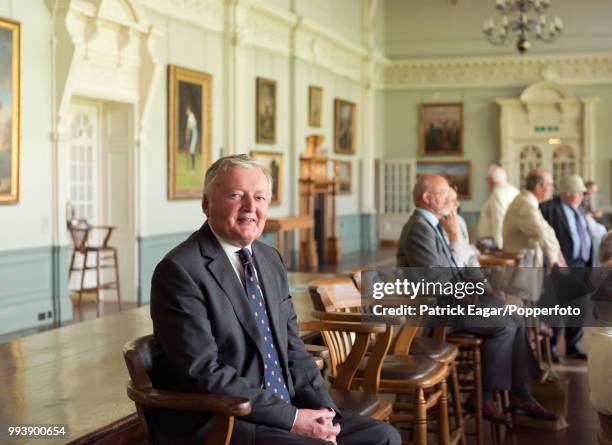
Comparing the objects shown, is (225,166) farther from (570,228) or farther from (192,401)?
(570,228)

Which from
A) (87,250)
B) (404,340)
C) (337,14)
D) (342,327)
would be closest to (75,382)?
(342,327)

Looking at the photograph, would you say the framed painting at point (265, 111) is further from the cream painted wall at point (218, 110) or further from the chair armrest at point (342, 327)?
the chair armrest at point (342, 327)

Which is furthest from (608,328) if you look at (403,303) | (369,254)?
(369,254)

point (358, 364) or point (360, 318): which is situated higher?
point (360, 318)

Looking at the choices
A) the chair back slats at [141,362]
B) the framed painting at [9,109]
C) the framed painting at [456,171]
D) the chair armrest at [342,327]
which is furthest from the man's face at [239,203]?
the framed painting at [456,171]

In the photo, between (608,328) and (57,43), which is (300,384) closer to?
(608,328)

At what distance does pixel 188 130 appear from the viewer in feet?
46.1

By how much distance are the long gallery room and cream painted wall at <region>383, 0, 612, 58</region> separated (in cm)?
6

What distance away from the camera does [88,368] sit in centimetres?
426

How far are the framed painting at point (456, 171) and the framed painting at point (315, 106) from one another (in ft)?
18.1

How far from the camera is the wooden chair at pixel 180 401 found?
3.10 meters

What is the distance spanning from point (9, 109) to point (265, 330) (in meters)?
7.65

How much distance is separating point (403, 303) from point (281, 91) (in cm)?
1280

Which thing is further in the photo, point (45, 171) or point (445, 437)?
point (45, 171)
